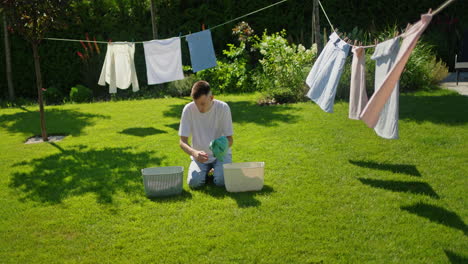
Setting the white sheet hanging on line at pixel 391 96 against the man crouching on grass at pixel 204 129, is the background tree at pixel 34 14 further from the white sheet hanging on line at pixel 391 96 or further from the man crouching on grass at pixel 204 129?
the white sheet hanging on line at pixel 391 96

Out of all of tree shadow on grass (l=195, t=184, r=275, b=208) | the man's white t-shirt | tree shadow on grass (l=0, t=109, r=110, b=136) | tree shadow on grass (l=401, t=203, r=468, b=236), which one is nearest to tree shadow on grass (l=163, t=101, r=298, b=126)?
tree shadow on grass (l=0, t=109, r=110, b=136)

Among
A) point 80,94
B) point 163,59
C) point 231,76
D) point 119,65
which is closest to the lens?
point 163,59

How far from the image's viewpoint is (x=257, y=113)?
24.9 feet

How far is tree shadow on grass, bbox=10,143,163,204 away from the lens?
4344mm

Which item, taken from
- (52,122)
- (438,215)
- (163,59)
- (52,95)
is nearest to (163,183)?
(438,215)

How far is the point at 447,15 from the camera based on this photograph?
11992mm

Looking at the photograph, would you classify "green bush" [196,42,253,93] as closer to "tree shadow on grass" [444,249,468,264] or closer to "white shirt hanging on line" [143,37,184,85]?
"white shirt hanging on line" [143,37,184,85]

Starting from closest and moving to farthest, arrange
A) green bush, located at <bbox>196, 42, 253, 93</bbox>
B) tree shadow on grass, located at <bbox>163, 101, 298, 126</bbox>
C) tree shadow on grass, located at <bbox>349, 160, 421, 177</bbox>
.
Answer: tree shadow on grass, located at <bbox>349, 160, 421, 177</bbox> < tree shadow on grass, located at <bbox>163, 101, 298, 126</bbox> < green bush, located at <bbox>196, 42, 253, 93</bbox>

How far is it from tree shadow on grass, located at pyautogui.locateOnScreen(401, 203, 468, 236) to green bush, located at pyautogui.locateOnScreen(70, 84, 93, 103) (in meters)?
8.49

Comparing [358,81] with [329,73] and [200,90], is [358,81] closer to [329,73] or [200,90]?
[329,73]

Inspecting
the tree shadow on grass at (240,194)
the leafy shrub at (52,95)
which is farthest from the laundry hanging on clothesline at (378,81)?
the leafy shrub at (52,95)

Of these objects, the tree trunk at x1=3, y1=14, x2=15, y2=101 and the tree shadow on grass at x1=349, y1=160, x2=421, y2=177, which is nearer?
the tree shadow on grass at x1=349, y1=160, x2=421, y2=177

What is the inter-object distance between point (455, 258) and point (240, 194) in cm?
188

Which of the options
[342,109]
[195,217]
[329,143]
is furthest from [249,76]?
[195,217]
